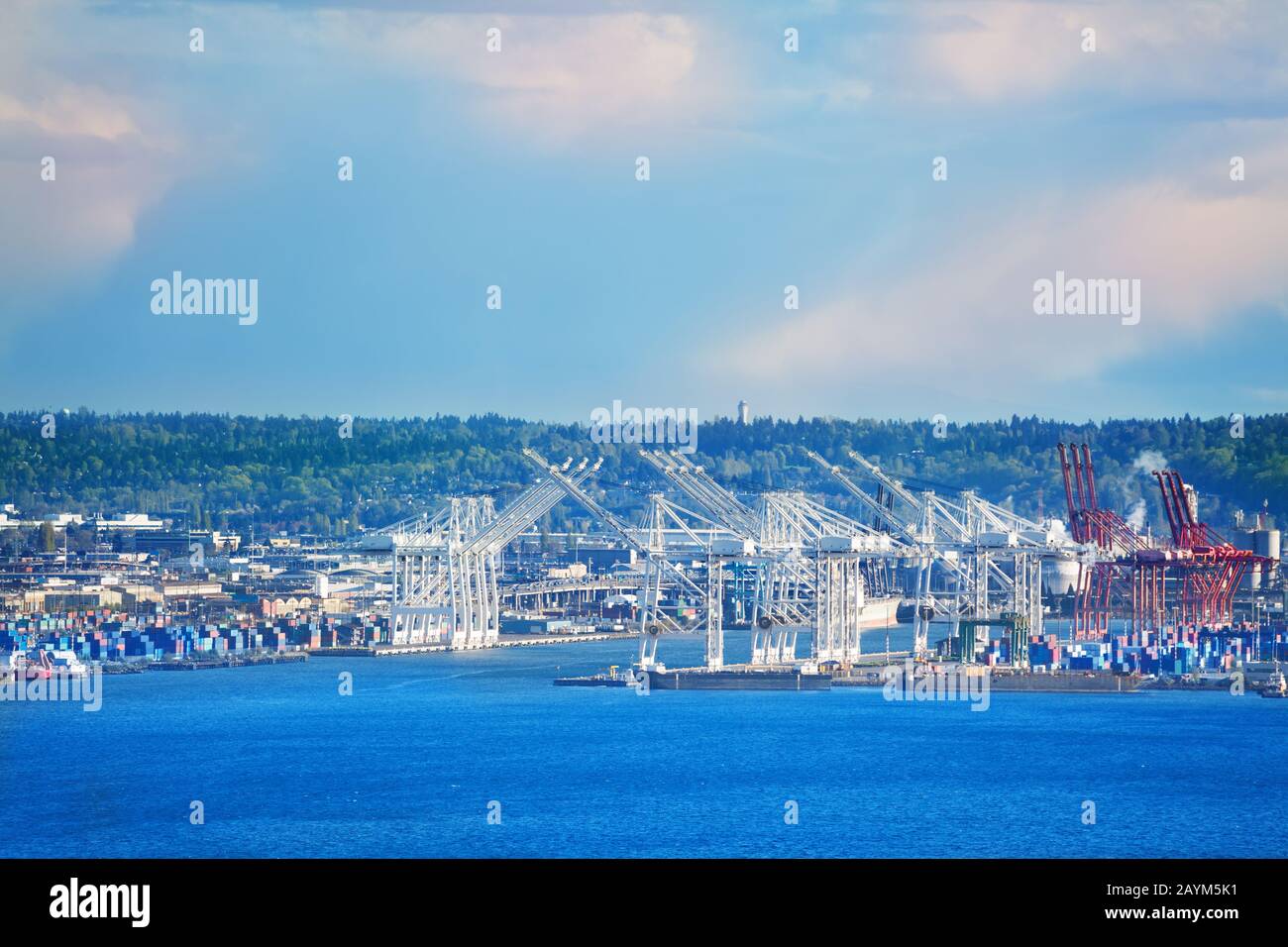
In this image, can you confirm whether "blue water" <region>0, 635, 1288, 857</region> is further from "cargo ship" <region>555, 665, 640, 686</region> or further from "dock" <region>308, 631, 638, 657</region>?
"dock" <region>308, 631, 638, 657</region>

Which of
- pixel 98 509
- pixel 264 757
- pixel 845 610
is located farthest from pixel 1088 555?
pixel 98 509

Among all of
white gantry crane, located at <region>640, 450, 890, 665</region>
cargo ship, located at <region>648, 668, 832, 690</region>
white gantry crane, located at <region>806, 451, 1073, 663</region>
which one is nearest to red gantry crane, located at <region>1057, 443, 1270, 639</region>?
white gantry crane, located at <region>806, 451, 1073, 663</region>

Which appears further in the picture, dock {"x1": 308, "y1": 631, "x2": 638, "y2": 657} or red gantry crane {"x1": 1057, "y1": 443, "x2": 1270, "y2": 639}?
red gantry crane {"x1": 1057, "y1": 443, "x2": 1270, "y2": 639}

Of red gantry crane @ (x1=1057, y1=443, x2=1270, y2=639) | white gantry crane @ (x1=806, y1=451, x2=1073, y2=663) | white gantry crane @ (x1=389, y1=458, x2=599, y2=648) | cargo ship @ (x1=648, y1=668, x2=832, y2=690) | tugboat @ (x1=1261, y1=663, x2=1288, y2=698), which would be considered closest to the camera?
tugboat @ (x1=1261, y1=663, x2=1288, y2=698)

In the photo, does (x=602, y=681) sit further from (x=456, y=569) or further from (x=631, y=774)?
(x=456, y=569)
